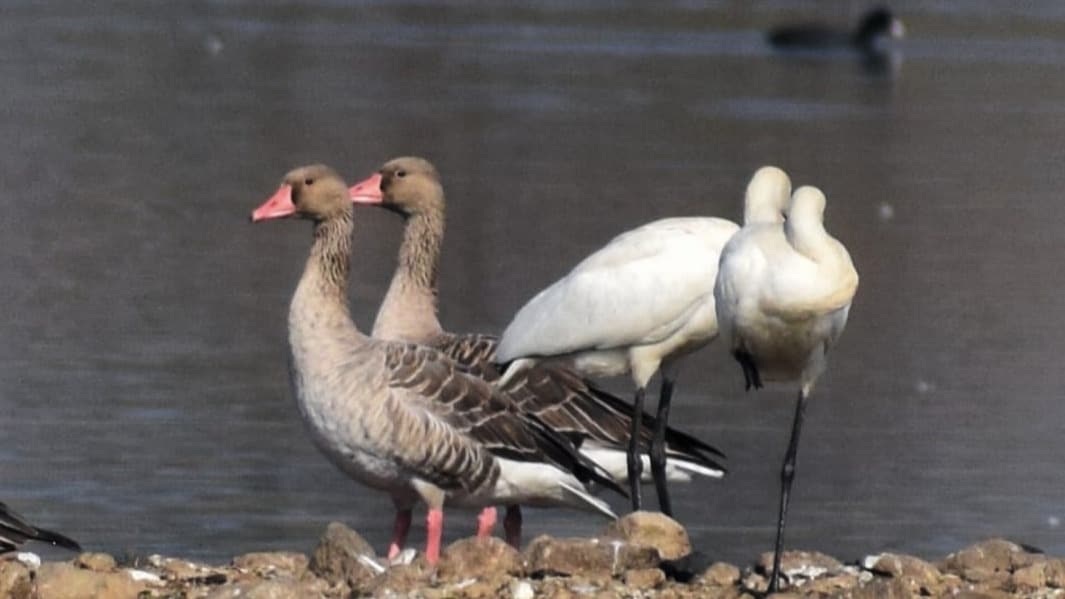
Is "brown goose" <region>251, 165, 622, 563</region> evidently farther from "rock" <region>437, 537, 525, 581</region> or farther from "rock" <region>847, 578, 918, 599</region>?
"rock" <region>847, 578, 918, 599</region>

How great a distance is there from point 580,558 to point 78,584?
1.63 m

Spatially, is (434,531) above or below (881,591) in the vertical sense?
above

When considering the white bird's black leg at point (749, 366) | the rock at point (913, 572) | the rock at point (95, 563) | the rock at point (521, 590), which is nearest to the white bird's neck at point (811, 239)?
the white bird's black leg at point (749, 366)

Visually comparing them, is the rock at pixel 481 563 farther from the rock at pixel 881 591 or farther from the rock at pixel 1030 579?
the rock at pixel 1030 579

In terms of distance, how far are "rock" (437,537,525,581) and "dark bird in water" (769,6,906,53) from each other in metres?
29.0

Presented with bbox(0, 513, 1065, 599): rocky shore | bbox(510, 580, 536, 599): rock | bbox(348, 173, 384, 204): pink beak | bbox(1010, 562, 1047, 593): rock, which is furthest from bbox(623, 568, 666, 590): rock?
bbox(348, 173, 384, 204): pink beak

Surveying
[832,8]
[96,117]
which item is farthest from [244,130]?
[832,8]

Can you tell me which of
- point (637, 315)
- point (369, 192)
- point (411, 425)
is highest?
point (369, 192)

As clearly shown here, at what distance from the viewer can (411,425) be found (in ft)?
33.7

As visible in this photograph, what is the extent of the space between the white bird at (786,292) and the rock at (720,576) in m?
0.24

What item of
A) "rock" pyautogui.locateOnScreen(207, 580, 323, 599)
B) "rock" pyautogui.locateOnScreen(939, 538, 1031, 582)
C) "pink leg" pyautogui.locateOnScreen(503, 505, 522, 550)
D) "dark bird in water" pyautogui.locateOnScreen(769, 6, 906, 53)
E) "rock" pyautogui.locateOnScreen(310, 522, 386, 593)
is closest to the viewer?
"rock" pyautogui.locateOnScreen(207, 580, 323, 599)

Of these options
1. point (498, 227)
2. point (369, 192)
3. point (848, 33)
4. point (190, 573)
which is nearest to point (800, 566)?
point (190, 573)

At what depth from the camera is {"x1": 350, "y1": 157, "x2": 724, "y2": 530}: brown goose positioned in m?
11.2

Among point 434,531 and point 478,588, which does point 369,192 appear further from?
point 478,588
